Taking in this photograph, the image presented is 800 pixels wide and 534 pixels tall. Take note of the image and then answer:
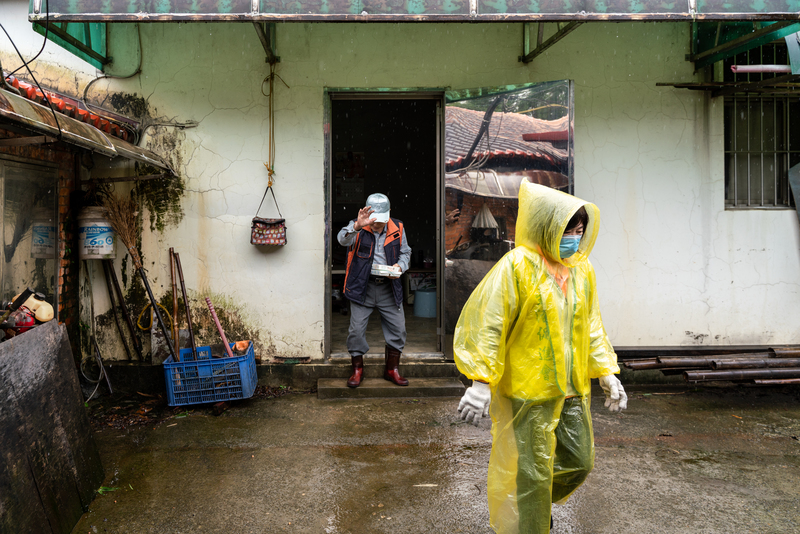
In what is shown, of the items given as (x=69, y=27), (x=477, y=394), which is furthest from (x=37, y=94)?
(x=477, y=394)

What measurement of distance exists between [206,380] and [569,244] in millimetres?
3352

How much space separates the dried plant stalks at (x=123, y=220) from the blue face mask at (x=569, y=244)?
3.99 meters

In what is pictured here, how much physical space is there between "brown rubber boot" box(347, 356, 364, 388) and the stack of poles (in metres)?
2.40

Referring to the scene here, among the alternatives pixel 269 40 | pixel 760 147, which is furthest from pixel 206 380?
pixel 760 147

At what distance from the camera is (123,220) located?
4.88 metres

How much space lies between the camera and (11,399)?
2535 millimetres

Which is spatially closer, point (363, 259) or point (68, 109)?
point (68, 109)

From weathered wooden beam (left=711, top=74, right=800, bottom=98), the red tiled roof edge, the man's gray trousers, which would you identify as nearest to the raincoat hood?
the man's gray trousers

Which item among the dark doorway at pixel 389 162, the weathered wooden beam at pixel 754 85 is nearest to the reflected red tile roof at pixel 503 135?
the weathered wooden beam at pixel 754 85

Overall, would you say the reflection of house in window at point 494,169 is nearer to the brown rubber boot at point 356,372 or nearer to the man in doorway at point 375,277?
the man in doorway at point 375,277

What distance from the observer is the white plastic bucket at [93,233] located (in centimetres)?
482

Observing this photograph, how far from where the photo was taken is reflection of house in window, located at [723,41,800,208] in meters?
5.39

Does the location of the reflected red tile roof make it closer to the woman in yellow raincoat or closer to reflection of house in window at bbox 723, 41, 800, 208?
reflection of house in window at bbox 723, 41, 800, 208

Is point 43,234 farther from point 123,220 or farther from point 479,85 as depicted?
point 479,85
